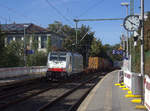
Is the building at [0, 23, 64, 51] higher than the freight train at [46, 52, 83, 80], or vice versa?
the building at [0, 23, 64, 51]

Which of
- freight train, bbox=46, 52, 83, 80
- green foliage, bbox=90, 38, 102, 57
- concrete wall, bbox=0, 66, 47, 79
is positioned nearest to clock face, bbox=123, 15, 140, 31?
freight train, bbox=46, 52, 83, 80

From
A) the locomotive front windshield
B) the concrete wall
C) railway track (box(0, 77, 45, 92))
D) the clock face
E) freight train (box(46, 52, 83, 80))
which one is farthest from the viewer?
the concrete wall

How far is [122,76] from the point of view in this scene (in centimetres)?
2048

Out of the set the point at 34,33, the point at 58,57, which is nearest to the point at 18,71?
the point at 58,57

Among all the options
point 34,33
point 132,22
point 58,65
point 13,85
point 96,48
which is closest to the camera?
point 132,22

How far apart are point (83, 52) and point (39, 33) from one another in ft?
60.9

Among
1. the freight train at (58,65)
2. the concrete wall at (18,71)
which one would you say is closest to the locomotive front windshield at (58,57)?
the freight train at (58,65)

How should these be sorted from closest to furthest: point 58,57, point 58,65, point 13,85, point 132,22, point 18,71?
point 132,22, point 13,85, point 58,65, point 58,57, point 18,71

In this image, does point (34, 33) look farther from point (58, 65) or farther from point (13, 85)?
point (13, 85)

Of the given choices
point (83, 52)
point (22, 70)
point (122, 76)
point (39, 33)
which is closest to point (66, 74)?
point (122, 76)

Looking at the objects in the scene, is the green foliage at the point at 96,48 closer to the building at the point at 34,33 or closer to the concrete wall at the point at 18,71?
the building at the point at 34,33

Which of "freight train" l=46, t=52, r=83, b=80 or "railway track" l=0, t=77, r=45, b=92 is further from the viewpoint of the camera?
"freight train" l=46, t=52, r=83, b=80

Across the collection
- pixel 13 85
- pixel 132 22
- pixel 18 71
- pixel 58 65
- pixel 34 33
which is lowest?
pixel 13 85

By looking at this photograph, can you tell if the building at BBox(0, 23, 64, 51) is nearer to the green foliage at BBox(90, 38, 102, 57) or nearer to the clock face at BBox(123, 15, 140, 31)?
the green foliage at BBox(90, 38, 102, 57)
